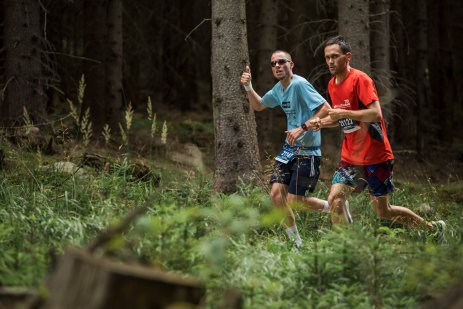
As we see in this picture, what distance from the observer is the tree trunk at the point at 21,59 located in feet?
35.3

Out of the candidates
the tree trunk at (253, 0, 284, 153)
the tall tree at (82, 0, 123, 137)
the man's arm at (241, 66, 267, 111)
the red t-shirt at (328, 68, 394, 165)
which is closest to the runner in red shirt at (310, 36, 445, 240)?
the red t-shirt at (328, 68, 394, 165)

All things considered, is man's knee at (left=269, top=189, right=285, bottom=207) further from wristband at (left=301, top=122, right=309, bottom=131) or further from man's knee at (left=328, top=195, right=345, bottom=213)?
wristband at (left=301, top=122, right=309, bottom=131)

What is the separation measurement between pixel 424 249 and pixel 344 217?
149 centimetres

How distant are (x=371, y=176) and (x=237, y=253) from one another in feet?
7.14

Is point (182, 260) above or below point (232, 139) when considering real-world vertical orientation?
below

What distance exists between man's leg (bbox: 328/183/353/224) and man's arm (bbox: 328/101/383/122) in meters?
0.80

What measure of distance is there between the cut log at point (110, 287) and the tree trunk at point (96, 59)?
38.3ft

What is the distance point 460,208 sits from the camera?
962cm

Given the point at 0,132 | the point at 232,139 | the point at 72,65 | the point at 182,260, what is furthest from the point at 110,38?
the point at 182,260

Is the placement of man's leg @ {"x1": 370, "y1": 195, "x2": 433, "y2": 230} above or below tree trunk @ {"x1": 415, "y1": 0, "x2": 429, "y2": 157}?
below

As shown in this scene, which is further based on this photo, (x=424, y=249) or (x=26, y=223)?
(x=26, y=223)

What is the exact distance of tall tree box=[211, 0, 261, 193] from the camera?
790cm

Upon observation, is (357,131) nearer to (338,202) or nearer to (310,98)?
(310,98)

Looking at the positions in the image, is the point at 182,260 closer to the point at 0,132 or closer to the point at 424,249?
the point at 424,249
